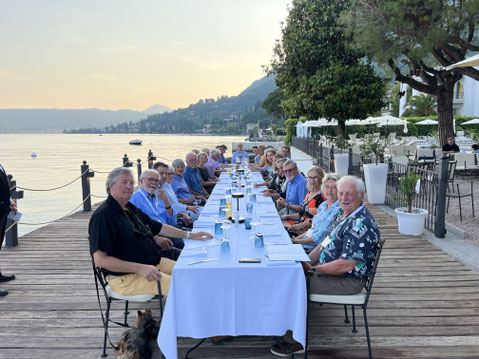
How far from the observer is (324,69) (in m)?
12.3

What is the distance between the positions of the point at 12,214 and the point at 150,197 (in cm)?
188

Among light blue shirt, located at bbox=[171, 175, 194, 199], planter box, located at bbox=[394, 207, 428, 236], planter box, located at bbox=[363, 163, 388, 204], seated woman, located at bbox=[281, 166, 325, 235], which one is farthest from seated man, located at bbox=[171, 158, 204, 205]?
planter box, located at bbox=[363, 163, 388, 204]

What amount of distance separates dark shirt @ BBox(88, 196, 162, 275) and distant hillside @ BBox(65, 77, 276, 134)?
429ft

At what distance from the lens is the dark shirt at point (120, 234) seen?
264 centimetres

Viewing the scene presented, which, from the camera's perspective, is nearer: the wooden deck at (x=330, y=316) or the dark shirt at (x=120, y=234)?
the dark shirt at (x=120, y=234)

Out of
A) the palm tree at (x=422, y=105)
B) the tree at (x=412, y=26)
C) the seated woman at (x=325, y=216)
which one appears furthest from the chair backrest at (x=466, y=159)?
the palm tree at (x=422, y=105)

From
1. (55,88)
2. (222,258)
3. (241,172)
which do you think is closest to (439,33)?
(241,172)

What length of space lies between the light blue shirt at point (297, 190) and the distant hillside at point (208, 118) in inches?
5046

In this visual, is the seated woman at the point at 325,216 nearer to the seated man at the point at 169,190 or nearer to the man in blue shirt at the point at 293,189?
the man in blue shirt at the point at 293,189

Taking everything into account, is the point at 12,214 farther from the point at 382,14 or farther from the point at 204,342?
the point at 382,14

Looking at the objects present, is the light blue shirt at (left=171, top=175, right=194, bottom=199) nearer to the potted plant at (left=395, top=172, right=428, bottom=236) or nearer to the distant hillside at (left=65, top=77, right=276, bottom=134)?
the potted plant at (left=395, top=172, right=428, bottom=236)

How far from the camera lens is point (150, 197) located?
4.04m

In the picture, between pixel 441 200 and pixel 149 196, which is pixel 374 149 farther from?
pixel 149 196

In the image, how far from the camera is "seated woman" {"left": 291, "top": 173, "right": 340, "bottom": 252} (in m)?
3.47
